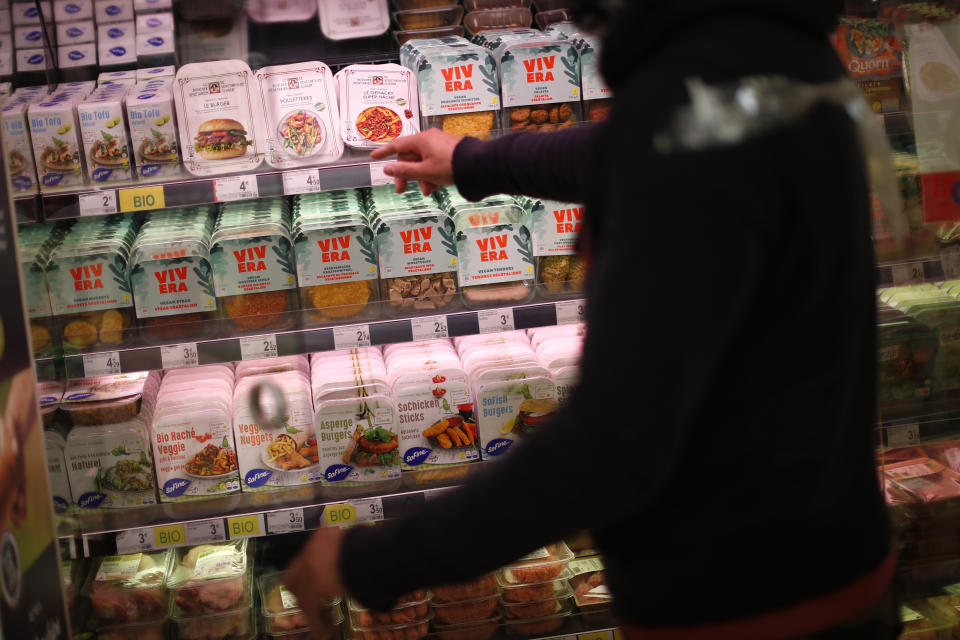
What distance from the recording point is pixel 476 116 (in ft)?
6.85

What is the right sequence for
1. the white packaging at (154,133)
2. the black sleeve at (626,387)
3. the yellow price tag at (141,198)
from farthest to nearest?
the white packaging at (154,133) → the yellow price tag at (141,198) → the black sleeve at (626,387)

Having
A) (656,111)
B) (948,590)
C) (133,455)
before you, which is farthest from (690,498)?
(948,590)

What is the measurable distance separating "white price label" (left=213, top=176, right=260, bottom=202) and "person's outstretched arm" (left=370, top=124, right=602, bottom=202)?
0.45 meters

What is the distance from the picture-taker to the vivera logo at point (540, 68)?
81.0 inches

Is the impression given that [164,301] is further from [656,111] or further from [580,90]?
[656,111]

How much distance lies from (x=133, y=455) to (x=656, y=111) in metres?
1.72

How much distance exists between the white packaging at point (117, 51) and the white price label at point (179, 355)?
0.80 metres

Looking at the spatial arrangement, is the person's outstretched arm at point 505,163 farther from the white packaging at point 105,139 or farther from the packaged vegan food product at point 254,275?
the white packaging at point 105,139

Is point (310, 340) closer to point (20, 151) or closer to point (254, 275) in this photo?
point (254, 275)

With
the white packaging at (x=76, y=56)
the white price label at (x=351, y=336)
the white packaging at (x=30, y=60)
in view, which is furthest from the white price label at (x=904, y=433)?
the white packaging at (x=30, y=60)

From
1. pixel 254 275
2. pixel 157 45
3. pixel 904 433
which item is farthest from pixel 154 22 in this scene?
pixel 904 433

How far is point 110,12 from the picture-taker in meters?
2.23

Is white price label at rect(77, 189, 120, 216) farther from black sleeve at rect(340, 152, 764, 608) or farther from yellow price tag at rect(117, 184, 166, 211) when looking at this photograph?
black sleeve at rect(340, 152, 764, 608)

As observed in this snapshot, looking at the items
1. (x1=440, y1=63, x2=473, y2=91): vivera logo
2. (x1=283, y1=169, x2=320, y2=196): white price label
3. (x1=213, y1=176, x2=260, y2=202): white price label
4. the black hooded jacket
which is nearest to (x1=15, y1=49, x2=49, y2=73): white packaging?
(x1=213, y1=176, x2=260, y2=202): white price label
